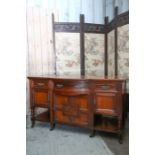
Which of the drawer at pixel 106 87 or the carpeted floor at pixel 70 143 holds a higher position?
the drawer at pixel 106 87

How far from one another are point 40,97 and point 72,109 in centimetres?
52

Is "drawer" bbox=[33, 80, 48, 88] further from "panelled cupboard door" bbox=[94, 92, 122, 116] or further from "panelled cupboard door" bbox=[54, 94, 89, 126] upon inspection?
"panelled cupboard door" bbox=[94, 92, 122, 116]

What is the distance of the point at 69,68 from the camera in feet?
9.86

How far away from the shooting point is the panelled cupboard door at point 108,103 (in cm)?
212

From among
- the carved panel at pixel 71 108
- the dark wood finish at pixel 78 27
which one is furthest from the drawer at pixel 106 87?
the dark wood finish at pixel 78 27

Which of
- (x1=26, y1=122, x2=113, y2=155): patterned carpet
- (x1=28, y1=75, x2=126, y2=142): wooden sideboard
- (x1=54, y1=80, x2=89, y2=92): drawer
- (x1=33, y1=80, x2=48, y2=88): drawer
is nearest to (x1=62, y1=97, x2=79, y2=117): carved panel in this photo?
(x1=28, y1=75, x2=126, y2=142): wooden sideboard

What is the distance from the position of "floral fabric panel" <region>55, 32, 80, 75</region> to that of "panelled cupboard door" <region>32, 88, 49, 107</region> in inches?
20.2

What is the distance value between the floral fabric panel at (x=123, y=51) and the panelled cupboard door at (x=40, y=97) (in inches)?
41.4

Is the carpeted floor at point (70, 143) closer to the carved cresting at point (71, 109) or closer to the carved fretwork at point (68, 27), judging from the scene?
the carved cresting at point (71, 109)

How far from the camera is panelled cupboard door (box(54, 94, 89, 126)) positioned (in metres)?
2.32

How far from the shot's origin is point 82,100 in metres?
2.32

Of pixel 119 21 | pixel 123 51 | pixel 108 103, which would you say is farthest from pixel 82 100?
pixel 119 21
